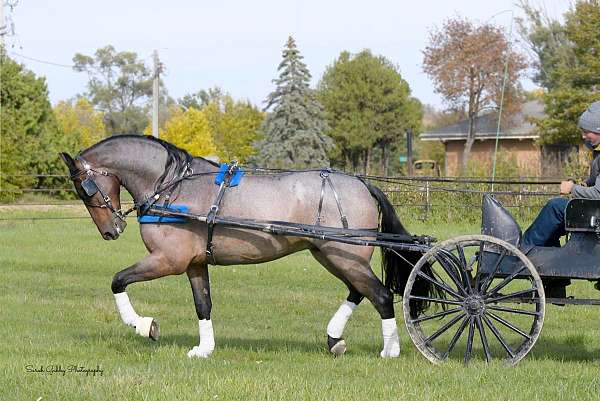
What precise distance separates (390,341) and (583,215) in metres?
2.11

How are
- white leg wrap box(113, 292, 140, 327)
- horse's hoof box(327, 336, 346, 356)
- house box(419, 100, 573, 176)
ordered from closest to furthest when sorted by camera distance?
white leg wrap box(113, 292, 140, 327) → horse's hoof box(327, 336, 346, 356) → house box(419, 100, 573, 176)

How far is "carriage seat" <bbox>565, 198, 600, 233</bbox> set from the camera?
7230 millimetres

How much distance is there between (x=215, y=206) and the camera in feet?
27.0

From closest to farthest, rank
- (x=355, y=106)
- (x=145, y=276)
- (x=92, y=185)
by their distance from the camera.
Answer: (x=145, y=276)
(x=92, y=185)
(x=355, y=106)

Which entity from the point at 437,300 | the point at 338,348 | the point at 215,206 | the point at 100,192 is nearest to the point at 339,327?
the point at 338,348

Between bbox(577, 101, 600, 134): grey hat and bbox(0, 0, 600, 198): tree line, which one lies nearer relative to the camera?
bbox(577, 101, 600, 134): grey hat

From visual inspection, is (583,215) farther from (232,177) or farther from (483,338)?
(232,177)

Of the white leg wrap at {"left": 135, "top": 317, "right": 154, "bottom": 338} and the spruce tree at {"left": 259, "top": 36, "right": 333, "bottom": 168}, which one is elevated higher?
the spruce tree at {"left": 259, "top": 36, "right": 333, "bottom": 168}

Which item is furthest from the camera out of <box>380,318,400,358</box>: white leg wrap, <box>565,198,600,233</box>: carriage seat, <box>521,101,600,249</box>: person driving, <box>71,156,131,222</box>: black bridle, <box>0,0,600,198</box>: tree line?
<box>0,0,600,198</box>: tree line

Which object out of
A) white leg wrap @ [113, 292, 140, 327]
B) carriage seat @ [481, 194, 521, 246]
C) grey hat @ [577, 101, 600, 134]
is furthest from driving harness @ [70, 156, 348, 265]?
grey hat @ [577, 101, 600, 134]

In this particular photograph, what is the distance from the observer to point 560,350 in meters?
9.09

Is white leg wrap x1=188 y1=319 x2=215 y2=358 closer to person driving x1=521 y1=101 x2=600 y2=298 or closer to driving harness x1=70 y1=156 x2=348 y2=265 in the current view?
driving harness x1=70 y1=156 x2=348 y2=265

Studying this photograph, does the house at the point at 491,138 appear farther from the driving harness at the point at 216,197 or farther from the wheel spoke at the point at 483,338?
the wheel spoke at the point at 483,338

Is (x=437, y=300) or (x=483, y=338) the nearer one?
(x=483, y=338)
